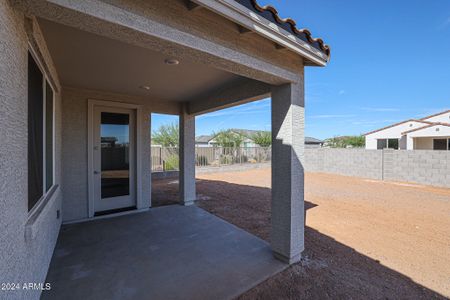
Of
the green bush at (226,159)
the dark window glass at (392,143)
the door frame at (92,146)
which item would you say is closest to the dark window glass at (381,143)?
the dark window glass at (392,143)

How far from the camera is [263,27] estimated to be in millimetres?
1989

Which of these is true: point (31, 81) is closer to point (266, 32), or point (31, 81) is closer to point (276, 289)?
point (266, 32)

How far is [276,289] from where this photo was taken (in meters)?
2.21

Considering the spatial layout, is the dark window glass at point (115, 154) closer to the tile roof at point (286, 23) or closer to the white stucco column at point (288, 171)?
the white stucco column at point (288, 171)

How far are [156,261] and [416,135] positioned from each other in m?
18.7

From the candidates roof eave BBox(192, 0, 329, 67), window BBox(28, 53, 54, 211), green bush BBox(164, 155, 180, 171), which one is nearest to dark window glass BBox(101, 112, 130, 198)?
window BBox(28, 53, 54, 211)

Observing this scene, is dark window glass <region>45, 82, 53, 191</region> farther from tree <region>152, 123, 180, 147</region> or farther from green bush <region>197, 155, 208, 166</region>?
tree <region>152, 123, 180, 147</region>

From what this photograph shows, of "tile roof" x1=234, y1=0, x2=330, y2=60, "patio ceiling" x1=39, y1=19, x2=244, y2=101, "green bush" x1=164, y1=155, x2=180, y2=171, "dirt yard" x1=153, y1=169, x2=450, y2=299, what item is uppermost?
"tile roof" x1=234, y1=0, x2=330, y2=60

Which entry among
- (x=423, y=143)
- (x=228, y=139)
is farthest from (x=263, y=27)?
(x=423, y=143)

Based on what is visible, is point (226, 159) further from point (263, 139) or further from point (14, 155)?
point (14, 155)

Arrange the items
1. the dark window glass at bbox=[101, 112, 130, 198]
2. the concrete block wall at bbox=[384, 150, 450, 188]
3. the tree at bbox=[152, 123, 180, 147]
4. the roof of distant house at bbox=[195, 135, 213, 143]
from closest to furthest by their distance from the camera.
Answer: the dark window glass at bbox=[101, 112, 130, 198] < the concrete block wall at bbox=[384, 150, 450, 188] < the tree at bbox=[152, 123, 180, 147] < the roof of distant house at bbox=[195, 135, 213, 143]

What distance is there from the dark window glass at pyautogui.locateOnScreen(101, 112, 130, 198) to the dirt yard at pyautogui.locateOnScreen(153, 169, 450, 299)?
1.74 meters

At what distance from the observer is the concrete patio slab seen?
7.08 ft

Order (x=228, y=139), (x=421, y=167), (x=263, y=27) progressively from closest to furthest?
(x=263, y=27)
(x=421, y=167)
(x=228, y=139)
